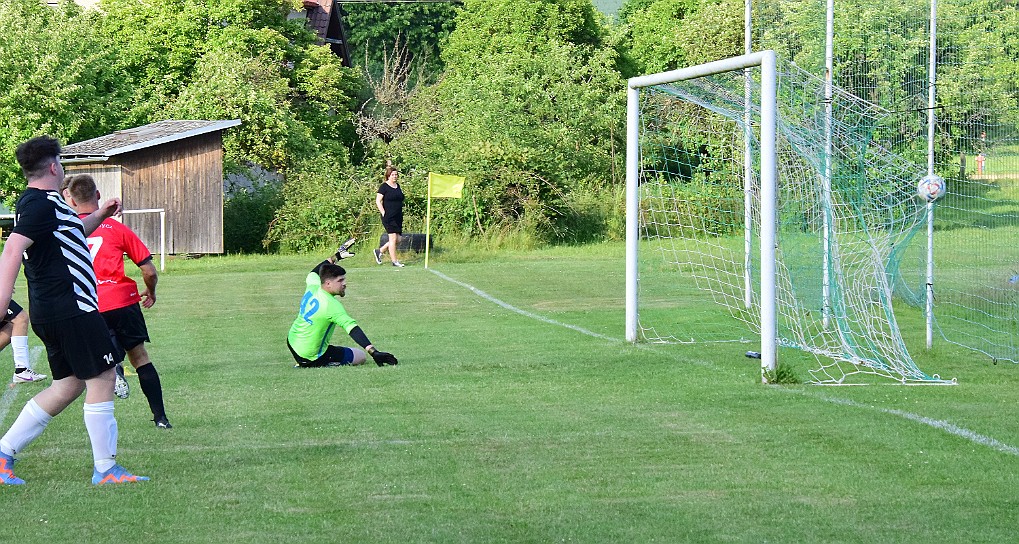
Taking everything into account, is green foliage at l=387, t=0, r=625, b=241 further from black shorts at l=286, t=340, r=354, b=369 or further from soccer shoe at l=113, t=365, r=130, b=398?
soccer shoe at l=113, t=365, r=130, b=398

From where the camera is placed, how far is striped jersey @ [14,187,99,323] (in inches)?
254

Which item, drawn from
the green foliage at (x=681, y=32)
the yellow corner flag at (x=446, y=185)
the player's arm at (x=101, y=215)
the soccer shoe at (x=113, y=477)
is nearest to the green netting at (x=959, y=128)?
the player's arm at (x=101, y=215)

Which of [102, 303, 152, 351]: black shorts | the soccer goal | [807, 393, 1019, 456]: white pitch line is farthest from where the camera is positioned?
the soccer goal

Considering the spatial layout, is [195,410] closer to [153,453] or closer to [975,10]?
[153,453]

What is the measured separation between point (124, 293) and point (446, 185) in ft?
57.0

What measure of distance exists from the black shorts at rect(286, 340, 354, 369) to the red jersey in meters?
2.34

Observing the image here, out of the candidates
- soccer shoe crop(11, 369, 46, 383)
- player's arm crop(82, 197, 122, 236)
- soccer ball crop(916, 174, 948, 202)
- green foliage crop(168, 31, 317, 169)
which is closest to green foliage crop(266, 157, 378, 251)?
green foliage crop(168, 31, 317, 169)

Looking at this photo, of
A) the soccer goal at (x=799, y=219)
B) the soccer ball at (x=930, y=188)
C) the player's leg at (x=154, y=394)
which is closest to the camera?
the player's leg at (x=154, y=394)

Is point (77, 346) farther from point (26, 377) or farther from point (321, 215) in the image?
point (321, 215)

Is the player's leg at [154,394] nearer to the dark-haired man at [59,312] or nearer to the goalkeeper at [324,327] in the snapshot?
the dark-haired man at [59,312]

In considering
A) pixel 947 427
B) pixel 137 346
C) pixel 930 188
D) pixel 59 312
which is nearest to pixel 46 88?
pixel 137 346

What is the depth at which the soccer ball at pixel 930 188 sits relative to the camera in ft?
38.9

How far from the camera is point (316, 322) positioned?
1122 cm

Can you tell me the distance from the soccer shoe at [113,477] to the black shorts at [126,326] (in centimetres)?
233
